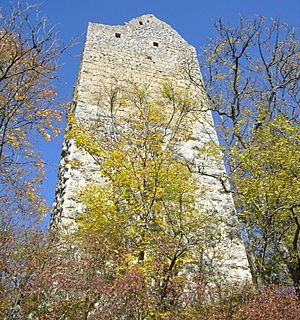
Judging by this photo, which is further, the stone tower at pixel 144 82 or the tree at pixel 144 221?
the stone tower at pixel 144 82

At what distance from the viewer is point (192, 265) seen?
7043 mm

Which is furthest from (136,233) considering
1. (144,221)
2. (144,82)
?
(144,82)

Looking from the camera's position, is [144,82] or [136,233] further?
[144,82]

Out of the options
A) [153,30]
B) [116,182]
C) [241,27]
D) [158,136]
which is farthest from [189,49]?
[116,182]

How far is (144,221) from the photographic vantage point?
6234mm

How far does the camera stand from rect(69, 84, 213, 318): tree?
17.5ft

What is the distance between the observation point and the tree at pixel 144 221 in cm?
534

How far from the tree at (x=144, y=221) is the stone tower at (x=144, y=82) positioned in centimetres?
80

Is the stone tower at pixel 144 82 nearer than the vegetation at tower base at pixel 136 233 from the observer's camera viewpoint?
No

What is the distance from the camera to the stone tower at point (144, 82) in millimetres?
7684

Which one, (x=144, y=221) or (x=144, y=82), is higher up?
(x=144, y=82)

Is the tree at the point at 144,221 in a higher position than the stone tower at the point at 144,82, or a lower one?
lower

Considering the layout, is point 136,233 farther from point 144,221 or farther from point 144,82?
Answer: point 144,82

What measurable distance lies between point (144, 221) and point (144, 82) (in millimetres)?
5759
